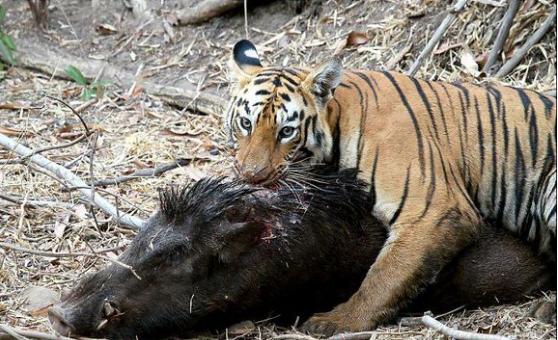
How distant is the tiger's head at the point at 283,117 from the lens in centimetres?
470

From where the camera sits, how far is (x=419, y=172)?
4.68 metres

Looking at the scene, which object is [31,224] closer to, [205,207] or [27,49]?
[205,207]

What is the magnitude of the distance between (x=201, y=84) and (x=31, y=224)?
2851 mm

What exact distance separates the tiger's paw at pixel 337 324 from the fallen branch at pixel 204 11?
4.73 meters

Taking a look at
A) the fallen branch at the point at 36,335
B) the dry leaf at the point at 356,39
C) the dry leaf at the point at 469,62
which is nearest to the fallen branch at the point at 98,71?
the dry leaf at the point at 356,39

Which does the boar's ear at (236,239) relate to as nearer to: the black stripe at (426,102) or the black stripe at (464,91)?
the black stripe at (426,102)

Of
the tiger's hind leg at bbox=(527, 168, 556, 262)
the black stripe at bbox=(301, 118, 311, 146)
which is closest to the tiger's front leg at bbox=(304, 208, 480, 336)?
the tiger's hind leg at bbox=(527, 168, 556, 262)

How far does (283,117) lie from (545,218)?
138cm

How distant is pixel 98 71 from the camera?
8.28 m

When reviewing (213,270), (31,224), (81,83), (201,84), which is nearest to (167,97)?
(201,84)

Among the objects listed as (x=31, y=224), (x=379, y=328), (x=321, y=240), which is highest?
(x=321, y=240)

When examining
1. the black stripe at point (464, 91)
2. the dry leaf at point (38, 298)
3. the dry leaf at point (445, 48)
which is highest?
the black stripe at point (464, 91)

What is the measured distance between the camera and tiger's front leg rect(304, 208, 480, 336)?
4.29 meters

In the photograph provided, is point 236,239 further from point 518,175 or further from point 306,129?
point 518,175
